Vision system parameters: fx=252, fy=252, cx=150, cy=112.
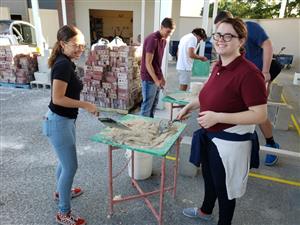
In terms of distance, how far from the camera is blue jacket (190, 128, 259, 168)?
1.56 m

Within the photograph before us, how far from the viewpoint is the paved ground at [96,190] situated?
7.38 feet

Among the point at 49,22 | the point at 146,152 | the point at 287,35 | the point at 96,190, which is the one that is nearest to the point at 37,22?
the point at 96,190

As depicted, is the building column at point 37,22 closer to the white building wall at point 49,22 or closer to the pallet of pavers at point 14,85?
the pallet of pavers at point 14,85

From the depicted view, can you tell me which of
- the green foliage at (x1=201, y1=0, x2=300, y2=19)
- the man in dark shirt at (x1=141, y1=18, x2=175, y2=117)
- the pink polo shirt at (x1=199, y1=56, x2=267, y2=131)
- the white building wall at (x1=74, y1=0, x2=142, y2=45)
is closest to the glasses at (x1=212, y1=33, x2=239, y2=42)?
the pink polo shirt at (x1=199, y1=56, x2=267, y2=131)

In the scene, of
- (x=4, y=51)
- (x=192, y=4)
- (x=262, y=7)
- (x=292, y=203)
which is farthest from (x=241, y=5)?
(x=292, y=203)

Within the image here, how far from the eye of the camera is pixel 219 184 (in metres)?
1.70

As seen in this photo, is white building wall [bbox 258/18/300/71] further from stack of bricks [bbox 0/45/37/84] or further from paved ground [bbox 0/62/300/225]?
stack of bricks [bbox 0/45/37/84]

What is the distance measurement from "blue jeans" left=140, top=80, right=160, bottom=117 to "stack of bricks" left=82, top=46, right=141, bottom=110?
1.02 meters

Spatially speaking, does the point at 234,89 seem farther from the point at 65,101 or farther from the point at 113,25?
the point at 113,25

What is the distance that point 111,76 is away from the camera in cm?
464

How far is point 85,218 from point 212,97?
155cm

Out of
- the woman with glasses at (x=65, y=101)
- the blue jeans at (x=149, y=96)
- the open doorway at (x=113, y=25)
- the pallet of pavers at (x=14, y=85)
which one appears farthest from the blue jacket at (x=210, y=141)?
the open doorway at (x=113, y=25)

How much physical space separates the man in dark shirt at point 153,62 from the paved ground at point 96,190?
2.94ft

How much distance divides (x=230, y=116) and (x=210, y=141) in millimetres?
296
